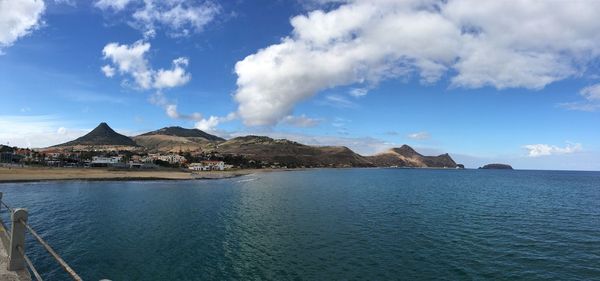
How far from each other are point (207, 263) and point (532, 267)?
2769 cm

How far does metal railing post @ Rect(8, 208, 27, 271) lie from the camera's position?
11961 mm

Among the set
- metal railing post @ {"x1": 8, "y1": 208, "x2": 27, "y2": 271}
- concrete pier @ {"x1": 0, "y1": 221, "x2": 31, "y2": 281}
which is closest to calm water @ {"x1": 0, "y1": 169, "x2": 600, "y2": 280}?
concrete pier @ {"x1": 0, "y1": 221, "x2": 31, "y2": 281}

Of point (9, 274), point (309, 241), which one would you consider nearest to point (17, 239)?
point (9, 274)

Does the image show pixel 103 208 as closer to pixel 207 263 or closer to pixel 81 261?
pixel 81 261

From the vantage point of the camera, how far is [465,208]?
232 feet

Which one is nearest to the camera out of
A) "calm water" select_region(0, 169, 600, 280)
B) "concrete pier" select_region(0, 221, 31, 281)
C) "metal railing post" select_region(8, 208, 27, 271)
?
"metal railing post" select_region(8, 208, 27, 271)

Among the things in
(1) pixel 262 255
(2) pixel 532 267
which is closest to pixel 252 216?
(1) pixel 262 255

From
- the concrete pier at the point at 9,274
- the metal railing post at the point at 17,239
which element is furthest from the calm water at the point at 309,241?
the metal railing post at the point at 17,239

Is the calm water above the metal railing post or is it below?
below

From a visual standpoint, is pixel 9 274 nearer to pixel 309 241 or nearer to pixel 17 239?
pixel 17 239

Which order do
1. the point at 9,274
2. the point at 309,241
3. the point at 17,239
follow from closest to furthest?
the point at 17,239
the point at 9,274
the point at 309,241

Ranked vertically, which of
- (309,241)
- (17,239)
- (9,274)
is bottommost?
(309,241)

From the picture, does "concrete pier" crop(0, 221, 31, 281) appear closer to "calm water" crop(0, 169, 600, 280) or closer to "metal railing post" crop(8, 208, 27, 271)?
"metal railing post" crop(8, 208, 27, 271)

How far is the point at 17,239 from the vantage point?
12453mm
